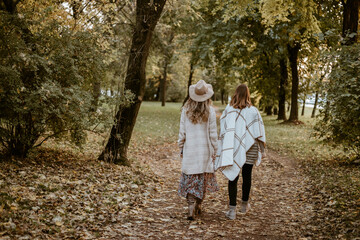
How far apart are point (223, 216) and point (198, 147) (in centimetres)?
137

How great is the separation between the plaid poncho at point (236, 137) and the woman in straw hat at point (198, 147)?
0.72 feet

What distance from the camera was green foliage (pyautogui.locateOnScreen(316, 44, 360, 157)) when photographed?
300 inches

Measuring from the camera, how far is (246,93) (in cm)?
588

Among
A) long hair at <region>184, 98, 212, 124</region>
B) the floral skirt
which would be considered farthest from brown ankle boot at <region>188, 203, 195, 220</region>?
long hair at <region>184, 98, 212, 124</region>

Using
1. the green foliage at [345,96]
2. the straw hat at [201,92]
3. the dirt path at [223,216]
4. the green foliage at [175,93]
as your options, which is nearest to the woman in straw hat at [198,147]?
the straw hat at [201,92]

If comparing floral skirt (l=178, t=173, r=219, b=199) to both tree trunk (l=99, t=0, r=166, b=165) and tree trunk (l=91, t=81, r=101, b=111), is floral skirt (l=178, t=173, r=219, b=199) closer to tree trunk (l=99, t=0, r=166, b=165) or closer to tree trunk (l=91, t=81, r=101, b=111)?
tree trunk (l=91, t=81, r=101, b=111)

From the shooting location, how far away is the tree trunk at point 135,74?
A: 8.48 meters

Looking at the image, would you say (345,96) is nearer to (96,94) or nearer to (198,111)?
(198,111)

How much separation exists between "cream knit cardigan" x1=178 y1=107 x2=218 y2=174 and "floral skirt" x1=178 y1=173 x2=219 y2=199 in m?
0.10

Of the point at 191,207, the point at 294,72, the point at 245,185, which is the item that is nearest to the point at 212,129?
the point at 245,185

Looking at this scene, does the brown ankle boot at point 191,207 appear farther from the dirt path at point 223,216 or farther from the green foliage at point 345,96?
the green foliage at point 345,96

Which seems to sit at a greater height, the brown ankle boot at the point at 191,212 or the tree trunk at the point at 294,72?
the tree trunk at the point at 294,72

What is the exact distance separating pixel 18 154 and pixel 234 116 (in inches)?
185

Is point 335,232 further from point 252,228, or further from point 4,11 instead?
point 4,11
